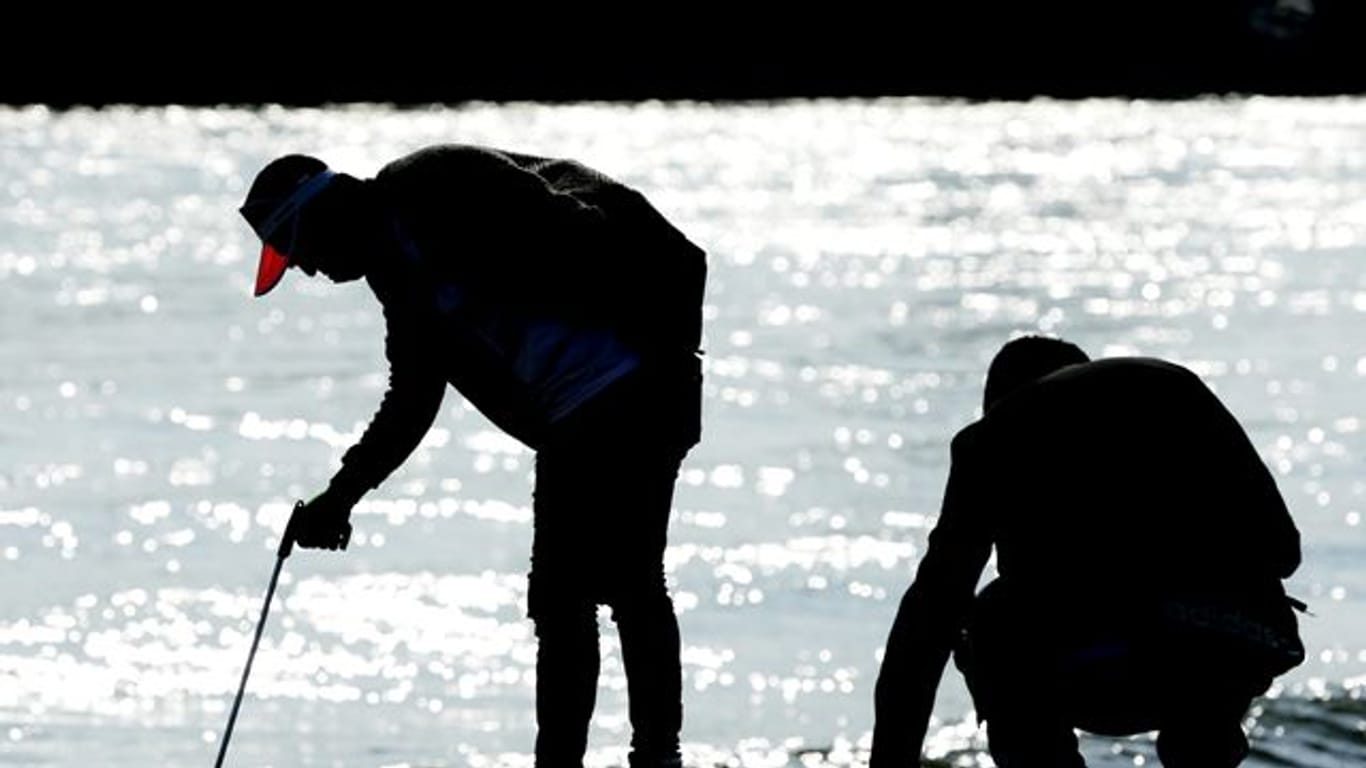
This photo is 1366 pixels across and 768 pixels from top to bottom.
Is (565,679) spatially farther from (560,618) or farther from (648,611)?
(648,611)

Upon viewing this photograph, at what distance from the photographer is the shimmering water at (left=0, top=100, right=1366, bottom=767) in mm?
12680

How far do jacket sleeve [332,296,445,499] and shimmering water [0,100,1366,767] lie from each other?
9.31 feet

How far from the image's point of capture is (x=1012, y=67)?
12050 cm

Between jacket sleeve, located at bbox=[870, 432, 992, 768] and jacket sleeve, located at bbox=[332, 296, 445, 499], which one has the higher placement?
jacket sleeve, located at bbox=[332, 296, 445, 499]

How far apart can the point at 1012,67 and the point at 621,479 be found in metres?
113

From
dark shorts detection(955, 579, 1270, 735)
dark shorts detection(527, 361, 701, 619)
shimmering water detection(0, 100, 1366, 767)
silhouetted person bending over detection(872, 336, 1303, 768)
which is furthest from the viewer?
shimmering water detection(0, 100, 1366, 767)

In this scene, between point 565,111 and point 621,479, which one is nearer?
point 621,479

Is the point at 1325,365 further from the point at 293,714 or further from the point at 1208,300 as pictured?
the point at 293,714

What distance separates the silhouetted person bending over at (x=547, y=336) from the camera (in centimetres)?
868

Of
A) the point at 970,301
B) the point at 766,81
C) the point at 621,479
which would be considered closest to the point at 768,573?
the point at 621,479

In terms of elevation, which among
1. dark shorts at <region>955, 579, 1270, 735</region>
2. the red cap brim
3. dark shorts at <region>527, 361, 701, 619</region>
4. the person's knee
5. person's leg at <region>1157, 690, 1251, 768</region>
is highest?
the red cap brim

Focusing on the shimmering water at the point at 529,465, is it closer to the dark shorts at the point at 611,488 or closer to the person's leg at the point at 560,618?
the person's leg at the point at 560,618

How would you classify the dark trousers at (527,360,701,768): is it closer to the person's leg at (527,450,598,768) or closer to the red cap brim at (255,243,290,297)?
the person's leg at (527,450,598,768)

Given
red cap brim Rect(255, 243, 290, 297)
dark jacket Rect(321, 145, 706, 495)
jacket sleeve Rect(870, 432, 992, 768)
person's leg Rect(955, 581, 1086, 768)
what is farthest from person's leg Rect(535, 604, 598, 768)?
jacket sleeve Rect(870, 432, 992, 768)
